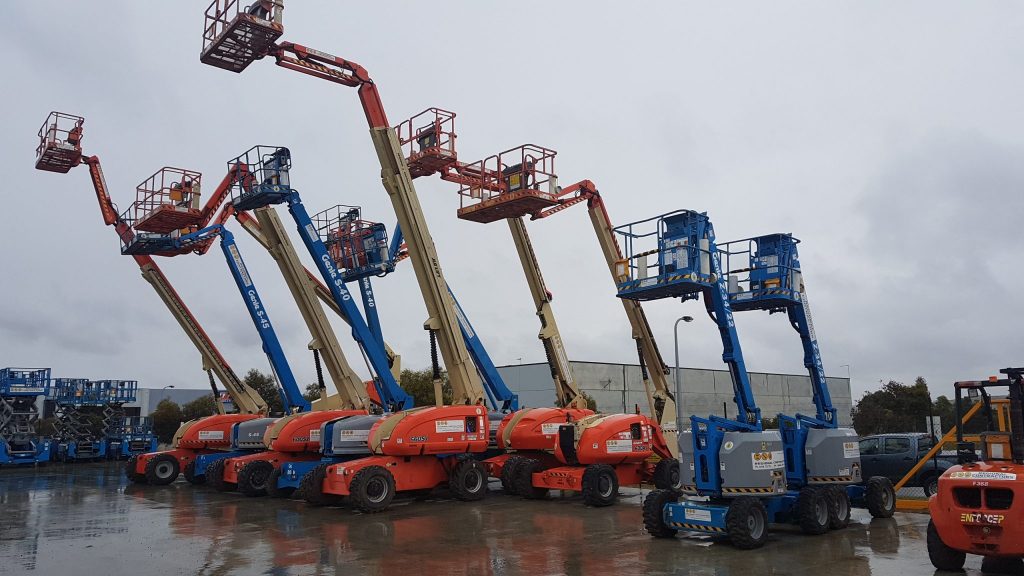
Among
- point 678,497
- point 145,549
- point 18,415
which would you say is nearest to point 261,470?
point 145,549

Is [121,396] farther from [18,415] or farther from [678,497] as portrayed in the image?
[678,497]

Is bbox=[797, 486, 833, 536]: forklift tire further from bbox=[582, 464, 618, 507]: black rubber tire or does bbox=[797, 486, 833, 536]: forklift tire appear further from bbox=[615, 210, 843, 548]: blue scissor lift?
bbox=[582, 464, 618, 507]: black rubber tire

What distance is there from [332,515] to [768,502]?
29.1ft

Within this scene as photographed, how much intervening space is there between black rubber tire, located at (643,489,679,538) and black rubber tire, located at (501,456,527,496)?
716cm

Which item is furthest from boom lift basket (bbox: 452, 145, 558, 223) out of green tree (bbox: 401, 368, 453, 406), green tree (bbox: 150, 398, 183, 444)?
green tree (bbox: 150, 398, 183, 444)

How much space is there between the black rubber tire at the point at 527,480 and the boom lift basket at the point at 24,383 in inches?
1170

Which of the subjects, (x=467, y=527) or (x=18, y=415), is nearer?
(x=467, y=527)

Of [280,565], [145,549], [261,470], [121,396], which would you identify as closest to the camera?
[280,565]

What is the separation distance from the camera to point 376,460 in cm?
1747

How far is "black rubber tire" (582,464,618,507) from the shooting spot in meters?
17.5

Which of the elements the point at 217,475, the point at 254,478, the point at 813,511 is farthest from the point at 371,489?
the point at 813,511

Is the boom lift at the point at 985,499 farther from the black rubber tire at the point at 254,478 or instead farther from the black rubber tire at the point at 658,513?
the black rubber tire at the point at 254,478

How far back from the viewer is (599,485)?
17.6m

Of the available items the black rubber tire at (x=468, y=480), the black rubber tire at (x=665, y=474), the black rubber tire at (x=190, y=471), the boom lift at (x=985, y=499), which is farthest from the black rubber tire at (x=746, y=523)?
the black rubber tire at (x=190, y=471)
